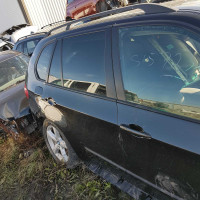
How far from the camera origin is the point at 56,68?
96.5 inches

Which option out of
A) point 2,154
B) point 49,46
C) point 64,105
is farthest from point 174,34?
point 2,154

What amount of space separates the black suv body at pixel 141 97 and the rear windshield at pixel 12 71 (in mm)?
2465

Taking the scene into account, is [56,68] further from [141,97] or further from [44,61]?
[141,97]

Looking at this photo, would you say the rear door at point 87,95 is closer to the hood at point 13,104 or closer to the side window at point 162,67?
the side window at point 162,67

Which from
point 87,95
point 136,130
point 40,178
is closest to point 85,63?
point 87,95

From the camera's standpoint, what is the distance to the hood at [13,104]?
3305 millimetres

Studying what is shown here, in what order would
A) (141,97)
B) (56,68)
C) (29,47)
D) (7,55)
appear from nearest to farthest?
(141,97) < (56,68) < (7,55) < (29,47)

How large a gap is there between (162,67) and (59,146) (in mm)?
1868

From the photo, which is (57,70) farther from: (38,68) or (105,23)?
(105,23)

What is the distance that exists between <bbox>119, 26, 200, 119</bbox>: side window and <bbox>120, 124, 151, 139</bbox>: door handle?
18 centimetres

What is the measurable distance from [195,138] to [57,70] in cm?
169

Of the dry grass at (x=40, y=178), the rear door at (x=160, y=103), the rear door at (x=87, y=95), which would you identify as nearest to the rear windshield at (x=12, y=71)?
the dry grass at (x=40, y=178)

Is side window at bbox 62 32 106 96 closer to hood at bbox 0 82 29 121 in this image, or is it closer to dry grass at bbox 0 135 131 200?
dry grass at bbox 0 135 131 200

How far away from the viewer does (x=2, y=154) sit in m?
3.68
